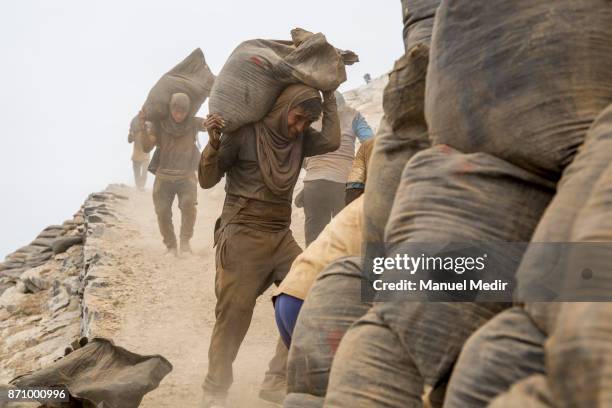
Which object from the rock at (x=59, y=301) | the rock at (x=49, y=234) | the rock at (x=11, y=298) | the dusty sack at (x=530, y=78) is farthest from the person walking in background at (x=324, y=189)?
the rock at (x=49, y=234)

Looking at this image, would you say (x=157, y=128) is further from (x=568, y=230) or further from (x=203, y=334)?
(x=568, y=230)

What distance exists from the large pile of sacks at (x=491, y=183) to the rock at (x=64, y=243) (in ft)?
36.3

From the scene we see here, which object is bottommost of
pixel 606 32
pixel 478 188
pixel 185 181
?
pixel 478 188

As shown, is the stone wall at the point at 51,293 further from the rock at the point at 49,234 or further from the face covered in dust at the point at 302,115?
the face covered in dust at the point at 302,115

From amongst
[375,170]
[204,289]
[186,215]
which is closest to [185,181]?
[186,215]

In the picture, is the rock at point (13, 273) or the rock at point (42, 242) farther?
the rock at point (42, 242)

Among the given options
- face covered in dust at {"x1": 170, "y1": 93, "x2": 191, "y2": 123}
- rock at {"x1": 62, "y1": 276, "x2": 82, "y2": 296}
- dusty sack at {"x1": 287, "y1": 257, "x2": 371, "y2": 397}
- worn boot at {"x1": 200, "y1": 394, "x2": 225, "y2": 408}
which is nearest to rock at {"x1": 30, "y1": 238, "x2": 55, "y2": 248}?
rock at {"x1": 62, "y1": 276, "x2": 82, "y2": 296}

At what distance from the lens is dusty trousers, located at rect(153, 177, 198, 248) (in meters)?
10.7

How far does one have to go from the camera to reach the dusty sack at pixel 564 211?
5.49 ft

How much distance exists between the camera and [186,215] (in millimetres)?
10789

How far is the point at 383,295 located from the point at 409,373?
22 centimetres

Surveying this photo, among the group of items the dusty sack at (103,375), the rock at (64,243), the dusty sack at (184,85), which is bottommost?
the dusty sack at (103,375)

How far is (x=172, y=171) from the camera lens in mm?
10797

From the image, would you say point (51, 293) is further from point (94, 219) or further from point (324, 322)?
point (324, 322)
